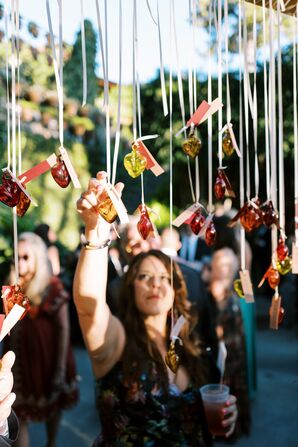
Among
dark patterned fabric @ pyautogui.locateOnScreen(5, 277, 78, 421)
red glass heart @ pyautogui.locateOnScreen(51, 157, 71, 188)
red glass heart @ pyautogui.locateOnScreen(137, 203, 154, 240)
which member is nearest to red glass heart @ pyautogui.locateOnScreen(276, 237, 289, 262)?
red glass heart @ pyautogui.locateOnScreen(137, 203, 154, 240)

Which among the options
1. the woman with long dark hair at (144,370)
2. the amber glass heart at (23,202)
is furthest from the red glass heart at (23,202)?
the woman with long dark hair at (144,370)

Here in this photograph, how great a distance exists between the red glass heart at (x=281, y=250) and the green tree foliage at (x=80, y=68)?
279cm

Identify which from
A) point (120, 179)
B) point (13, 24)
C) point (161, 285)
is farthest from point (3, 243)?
point (13, 24)

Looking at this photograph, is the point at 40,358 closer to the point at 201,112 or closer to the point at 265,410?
the point at 265,410

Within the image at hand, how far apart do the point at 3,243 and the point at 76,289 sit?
2478 millimetres

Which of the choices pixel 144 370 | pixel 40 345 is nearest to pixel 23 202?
pixel 144 370

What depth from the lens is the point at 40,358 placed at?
3.13m

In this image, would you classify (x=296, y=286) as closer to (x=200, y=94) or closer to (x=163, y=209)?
(x=163, y=209)

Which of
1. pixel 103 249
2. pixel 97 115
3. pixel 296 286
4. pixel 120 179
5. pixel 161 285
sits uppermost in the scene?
pixel 97 115

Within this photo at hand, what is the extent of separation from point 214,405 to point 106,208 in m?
0.87

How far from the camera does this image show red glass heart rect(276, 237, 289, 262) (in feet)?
3.93

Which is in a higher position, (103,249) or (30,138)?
(30,138)

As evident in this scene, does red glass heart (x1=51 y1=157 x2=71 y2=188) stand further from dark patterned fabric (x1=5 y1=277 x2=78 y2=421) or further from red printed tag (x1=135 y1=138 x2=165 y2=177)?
dark patterned fabric (x1=5 y1=277 x2=78 y2=421)

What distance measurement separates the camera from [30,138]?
4418 mm
